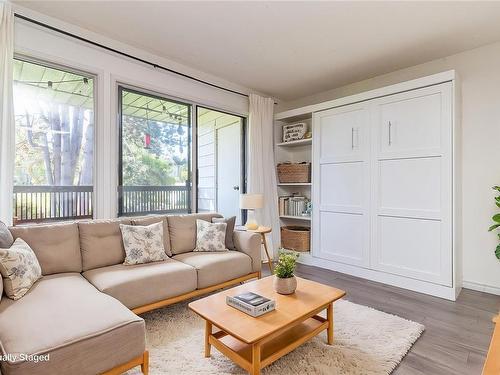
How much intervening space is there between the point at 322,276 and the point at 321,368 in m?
1.79

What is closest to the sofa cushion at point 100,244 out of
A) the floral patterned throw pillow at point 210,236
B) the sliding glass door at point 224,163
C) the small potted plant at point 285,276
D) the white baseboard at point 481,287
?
the floral patterned throw pillow at point 210,236

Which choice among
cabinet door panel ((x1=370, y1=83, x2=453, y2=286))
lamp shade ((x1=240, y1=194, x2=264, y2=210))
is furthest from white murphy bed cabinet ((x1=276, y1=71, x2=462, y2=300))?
lamp shade ((x1=240, y1=194, x2=264, y2=210))

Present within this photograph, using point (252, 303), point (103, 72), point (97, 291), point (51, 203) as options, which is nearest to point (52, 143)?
point (51, 203)

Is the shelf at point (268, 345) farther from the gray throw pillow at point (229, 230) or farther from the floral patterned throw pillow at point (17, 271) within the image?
the gray throw pillow at point (229, 230)

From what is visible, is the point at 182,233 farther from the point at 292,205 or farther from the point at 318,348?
the point at 292,205

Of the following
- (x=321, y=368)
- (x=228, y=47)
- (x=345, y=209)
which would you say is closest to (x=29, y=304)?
(x=321, y=368)

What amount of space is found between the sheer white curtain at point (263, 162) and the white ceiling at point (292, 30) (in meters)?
0.76

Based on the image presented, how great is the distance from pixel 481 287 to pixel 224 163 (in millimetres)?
3471

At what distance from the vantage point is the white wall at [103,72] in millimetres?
2393

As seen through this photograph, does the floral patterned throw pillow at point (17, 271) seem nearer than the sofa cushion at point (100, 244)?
Yes

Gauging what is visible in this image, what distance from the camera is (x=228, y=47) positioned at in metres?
2.92

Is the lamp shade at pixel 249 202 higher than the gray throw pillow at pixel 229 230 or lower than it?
higher

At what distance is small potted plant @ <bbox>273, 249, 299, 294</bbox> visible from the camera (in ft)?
6.24

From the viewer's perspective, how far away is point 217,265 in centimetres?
254
